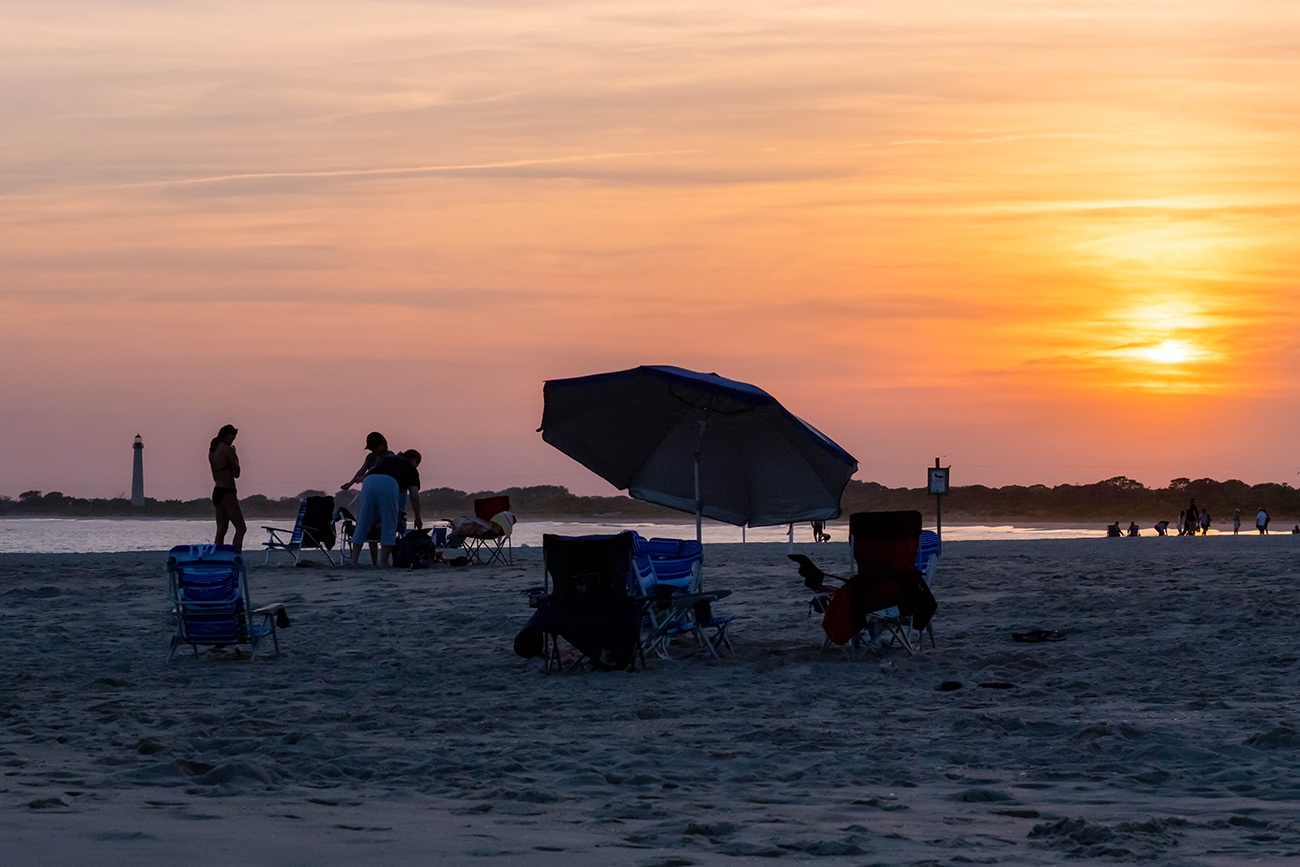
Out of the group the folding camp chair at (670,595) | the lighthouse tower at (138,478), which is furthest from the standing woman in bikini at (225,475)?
the lighthouse tower at (138,478)

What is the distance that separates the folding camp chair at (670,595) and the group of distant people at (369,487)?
662cm

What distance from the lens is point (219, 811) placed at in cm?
515

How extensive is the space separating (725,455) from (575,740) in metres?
4.44

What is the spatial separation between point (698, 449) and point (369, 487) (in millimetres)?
6082

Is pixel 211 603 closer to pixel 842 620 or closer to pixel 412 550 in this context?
pixel 842 620

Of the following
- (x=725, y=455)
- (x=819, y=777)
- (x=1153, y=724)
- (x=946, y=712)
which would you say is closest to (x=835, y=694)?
(x=946, y=712)

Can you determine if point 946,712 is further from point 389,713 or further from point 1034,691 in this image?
point 389,713

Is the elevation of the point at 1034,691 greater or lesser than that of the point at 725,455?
lesser

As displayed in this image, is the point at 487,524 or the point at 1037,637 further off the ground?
the point at 487,524

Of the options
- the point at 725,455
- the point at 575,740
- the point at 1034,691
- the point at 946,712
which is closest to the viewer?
the point at 575,740

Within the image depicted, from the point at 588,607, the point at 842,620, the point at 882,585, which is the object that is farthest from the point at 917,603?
the point at 588,607

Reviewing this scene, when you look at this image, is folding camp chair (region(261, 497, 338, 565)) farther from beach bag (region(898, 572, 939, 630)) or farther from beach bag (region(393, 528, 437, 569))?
beach bag (region(898, 572, 939, 630))

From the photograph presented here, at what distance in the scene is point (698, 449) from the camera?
1086 centimetres

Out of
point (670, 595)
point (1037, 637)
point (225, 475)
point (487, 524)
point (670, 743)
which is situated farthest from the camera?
point (487, 524)
